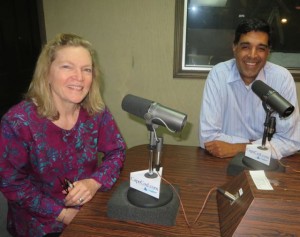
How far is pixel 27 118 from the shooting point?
1195 millimetres

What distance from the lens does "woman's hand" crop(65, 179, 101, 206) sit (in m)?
1.15

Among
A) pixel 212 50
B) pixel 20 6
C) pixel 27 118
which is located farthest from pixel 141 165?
pixel 20 6

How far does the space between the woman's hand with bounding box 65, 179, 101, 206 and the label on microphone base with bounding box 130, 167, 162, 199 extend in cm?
21

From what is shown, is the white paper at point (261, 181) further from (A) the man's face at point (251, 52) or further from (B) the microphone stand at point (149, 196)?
(A) the man's face at point (251, 52)

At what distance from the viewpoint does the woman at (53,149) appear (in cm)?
118

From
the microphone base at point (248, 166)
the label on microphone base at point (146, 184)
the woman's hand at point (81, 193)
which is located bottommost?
the woman's hand at point (81, 193)

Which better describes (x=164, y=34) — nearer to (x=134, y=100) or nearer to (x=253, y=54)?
(x=253, y=54)

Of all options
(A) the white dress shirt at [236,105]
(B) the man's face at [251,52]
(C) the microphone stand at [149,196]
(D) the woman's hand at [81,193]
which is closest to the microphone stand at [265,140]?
(A) the white dress shirt at [236,105]

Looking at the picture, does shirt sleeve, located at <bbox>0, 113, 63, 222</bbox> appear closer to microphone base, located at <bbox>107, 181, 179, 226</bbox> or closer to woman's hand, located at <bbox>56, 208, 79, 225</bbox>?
woman's hand, located at <bbox>56, 208, 79, 225</bbox>

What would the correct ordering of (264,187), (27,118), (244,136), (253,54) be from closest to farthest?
1. (264,187)
2. (27,118)
3. (253,54)
4. (244,136)

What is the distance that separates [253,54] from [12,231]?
5.44ft

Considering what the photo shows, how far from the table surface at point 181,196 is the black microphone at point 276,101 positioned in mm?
309

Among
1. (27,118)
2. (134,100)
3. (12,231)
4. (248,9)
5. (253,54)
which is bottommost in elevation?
(12,231)

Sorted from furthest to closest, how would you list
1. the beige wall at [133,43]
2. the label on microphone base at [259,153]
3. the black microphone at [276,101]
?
the beige wall at [133,43] → the label on microphone base at [259,153] → the black microphone at [276,101]
